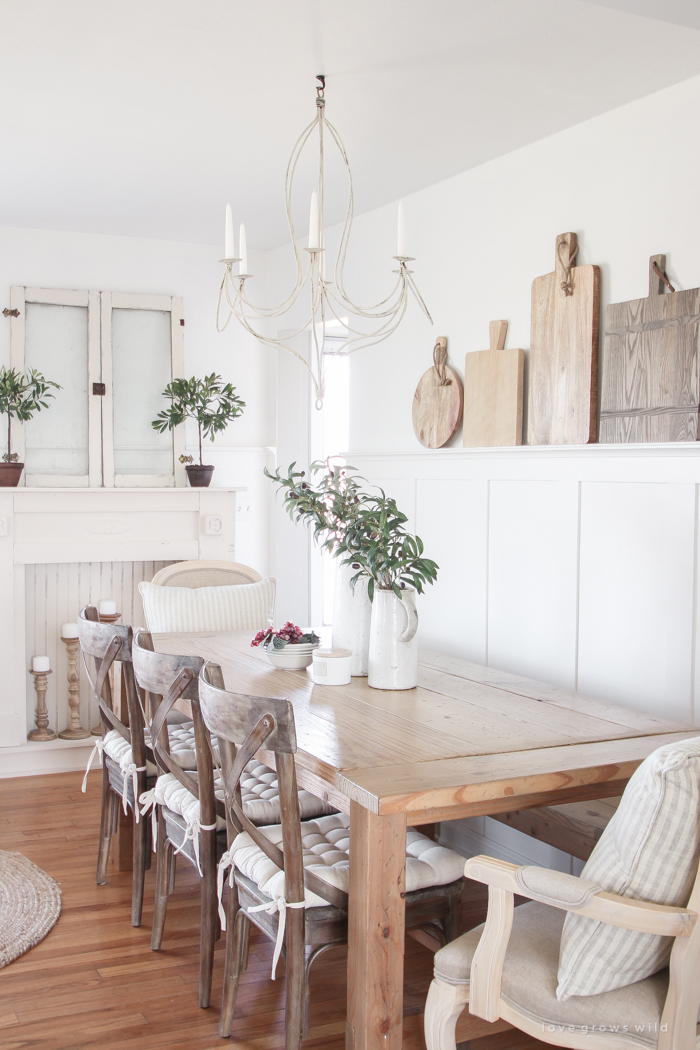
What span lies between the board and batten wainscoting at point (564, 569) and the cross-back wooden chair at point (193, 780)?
1.23 metres

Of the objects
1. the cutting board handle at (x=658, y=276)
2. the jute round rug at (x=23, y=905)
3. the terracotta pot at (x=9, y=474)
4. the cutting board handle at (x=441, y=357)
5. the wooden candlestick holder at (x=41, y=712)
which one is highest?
the cutting board handle at (x=658, y=276)

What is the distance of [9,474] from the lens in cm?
451

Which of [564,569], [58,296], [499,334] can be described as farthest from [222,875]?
[58,296]

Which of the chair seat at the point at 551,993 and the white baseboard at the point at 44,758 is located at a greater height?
the chair seat at the point at 551,993

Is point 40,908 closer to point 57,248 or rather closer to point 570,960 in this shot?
point 570,960

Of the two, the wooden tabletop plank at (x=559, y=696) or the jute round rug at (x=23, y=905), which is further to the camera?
the jute round rug at (x=23, y=905)

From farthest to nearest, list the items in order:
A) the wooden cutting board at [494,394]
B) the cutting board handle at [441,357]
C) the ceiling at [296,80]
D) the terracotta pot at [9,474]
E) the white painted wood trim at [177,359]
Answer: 1. the white painted wood trim at [177,359]
2. the terracotta pot at [9,474]
3. the cutting board handle at [441,357]
4. the wooden cutting board at [494,394]
5. the ceiling at [296,80]

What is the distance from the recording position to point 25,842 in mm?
3686

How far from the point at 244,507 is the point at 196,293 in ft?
3.90

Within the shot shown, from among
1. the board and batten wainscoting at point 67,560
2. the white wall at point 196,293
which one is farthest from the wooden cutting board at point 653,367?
the white wall at point 196,293

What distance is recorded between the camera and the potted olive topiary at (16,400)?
4508 millimetres

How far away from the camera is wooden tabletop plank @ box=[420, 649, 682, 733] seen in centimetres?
241

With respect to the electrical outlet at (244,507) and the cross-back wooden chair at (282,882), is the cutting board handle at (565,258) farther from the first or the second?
the electrical outlet at (244,507)

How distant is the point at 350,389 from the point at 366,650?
201 cm
